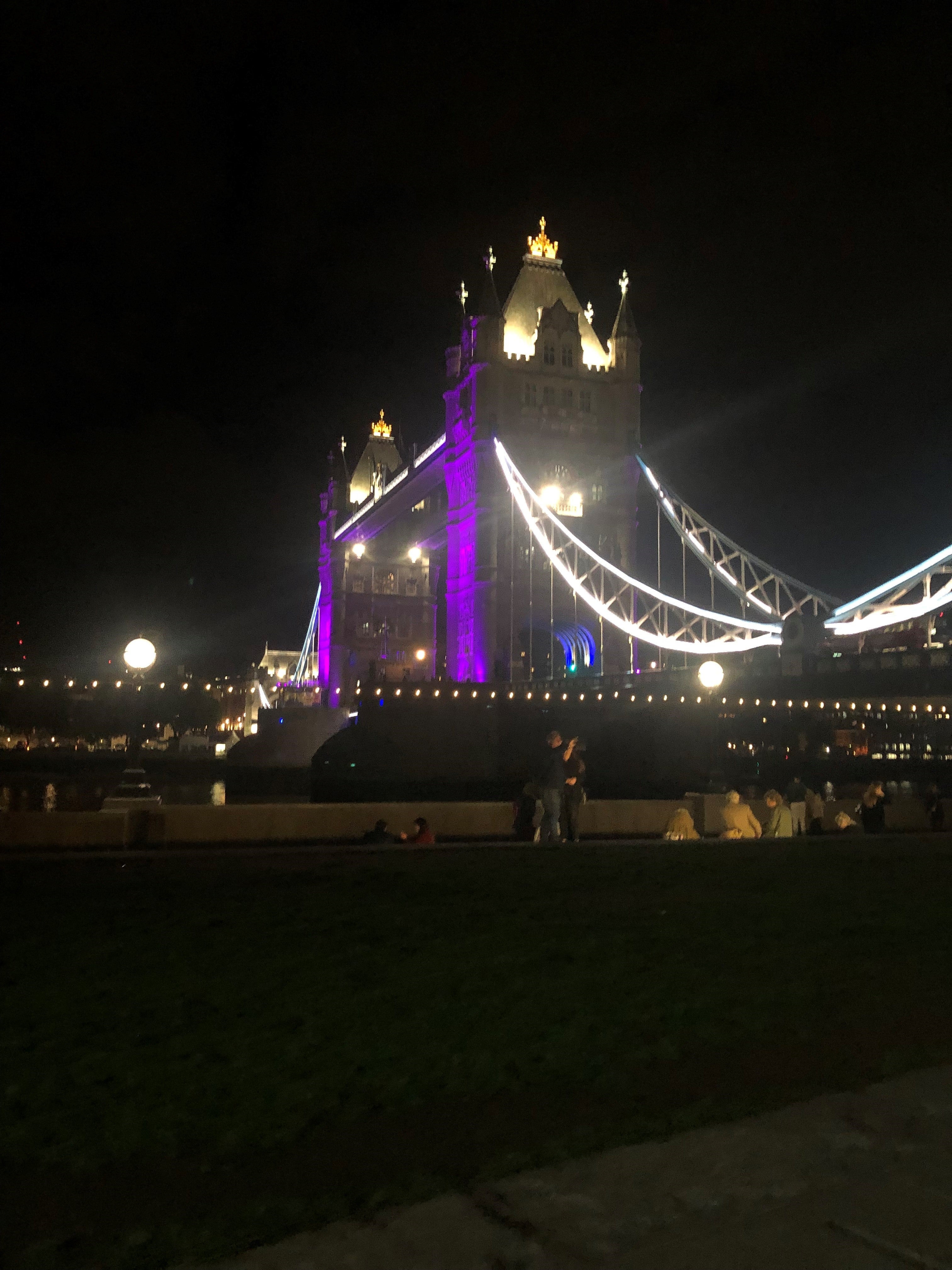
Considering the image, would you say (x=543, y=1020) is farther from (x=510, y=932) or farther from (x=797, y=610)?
(x=797, y=610)

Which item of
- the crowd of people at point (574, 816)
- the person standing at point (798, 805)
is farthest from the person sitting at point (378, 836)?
the person standing at point (798, 805)

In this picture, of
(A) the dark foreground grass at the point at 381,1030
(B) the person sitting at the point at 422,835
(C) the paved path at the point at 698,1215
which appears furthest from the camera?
(B) the person sitting at the point at 422,835

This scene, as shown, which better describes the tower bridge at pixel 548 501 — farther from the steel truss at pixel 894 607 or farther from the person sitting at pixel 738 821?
the person sitting at pixel 738 821

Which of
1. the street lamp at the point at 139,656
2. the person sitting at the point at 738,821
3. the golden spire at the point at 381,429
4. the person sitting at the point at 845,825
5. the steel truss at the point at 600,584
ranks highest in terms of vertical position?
the golden spire at the point at 381,429

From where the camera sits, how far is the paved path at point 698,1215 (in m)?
2.92

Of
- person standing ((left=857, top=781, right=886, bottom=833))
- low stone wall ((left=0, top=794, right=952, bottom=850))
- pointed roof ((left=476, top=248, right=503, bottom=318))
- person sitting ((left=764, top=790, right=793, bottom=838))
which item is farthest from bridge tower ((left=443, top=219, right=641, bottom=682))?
person sitting ((left=764, top=790, right=793, bottom=838))

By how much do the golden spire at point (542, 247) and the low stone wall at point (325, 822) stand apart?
48.2 metres

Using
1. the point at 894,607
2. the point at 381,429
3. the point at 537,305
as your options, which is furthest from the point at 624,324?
the point at 381,429

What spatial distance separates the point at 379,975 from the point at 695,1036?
1944mm

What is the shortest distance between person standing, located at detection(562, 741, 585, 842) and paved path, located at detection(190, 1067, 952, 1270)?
34.2ft

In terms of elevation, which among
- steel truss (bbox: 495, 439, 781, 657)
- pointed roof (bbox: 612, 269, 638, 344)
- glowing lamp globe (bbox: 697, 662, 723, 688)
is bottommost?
glowing lamp globe (bbox: 697, 662, 723, 688)

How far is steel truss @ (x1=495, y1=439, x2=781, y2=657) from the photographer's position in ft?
148

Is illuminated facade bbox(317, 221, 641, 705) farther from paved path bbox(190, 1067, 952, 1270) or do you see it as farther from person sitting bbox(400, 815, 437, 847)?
paved path bbox(190, 1067, 952, 1270)

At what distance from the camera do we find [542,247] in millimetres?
61562
